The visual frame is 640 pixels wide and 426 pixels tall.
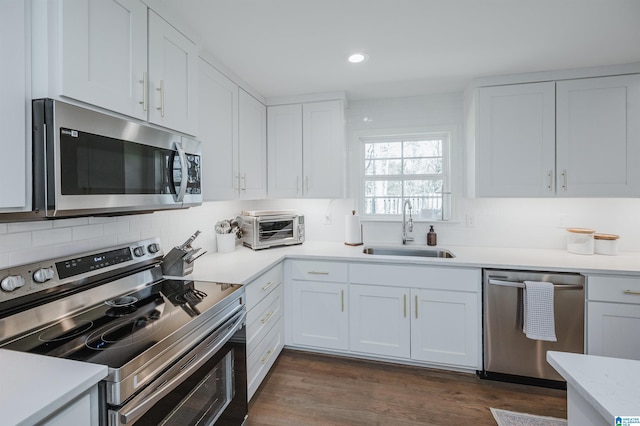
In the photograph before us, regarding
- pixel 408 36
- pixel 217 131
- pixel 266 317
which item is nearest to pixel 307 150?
pixel 217 131

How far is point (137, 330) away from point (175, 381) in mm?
244

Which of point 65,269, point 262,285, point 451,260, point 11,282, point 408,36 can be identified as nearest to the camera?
point 11,282

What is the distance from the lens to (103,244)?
63.0 inches

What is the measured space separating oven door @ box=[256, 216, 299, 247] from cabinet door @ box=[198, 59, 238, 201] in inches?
16.5

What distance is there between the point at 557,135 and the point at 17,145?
3.17 m

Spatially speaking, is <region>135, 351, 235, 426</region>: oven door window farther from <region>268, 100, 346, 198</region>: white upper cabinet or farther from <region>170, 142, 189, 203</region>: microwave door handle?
<region>268, 100, 346, 198</region>: white upper cabinet

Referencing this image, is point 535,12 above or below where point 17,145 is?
above

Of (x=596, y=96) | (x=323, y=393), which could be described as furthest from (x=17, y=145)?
(x=596, y=96)

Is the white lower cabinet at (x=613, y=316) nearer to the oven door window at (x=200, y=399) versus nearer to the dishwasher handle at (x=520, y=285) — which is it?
the dishwasher handle at (x=520, y=285)

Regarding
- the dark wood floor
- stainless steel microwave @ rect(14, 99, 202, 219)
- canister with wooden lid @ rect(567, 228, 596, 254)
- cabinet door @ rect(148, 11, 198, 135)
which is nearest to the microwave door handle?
stainless steel microwave @ rect(14, 99, 202, 219)

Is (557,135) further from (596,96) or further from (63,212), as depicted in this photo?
(63,212)

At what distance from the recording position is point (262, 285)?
212 centimetres

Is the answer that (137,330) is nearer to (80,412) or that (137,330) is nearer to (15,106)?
(80,412)

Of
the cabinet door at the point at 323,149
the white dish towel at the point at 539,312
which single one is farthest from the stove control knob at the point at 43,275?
the white dish towel at the point at 539,312
